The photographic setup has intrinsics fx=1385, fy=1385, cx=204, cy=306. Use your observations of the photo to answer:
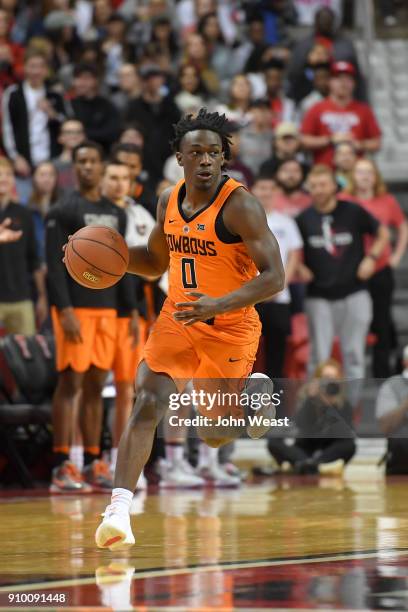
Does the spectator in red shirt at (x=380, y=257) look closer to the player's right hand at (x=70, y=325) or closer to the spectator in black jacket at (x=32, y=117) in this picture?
the spectator in black jacket at (x=32, y=117)

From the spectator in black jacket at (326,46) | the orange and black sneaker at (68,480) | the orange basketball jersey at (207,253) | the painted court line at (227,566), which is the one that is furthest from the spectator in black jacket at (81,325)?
the spectator in black jacket at (326,46)

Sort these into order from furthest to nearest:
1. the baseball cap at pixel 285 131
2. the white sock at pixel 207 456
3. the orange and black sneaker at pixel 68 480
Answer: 1. the baseball cap at pixel 285 131
2. the white sock at pixel 207 456
3. the orange and black sneaker at pixel 68 480

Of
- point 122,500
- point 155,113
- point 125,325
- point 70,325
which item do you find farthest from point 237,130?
point 122,500

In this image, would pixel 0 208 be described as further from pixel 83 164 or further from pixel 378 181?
pixel 378 181

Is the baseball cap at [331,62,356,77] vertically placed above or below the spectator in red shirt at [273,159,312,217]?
above

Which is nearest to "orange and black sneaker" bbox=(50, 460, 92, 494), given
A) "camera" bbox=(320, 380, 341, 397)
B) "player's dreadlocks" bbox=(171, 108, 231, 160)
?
"camera" bbox=(320, 380, 341, 397)

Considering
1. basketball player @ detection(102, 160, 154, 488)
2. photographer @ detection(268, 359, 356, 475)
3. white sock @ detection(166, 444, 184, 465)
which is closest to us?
photographer @ detection(268, 359, 356, 475)

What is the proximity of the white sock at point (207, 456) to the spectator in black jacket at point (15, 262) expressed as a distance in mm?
1632

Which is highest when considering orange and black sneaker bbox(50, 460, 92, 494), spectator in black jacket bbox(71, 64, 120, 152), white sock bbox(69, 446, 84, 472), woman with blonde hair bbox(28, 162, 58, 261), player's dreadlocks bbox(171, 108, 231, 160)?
spectator in black jacket bbox(71, 64, 120, 152)

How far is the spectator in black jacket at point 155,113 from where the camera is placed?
43.8ft

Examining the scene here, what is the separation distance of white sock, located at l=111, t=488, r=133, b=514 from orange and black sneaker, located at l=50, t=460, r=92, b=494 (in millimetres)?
3418

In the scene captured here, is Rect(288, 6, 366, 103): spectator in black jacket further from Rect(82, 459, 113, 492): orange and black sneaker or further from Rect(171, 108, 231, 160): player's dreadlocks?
Rect(171, 108, 231, 160): player's dreadlocks

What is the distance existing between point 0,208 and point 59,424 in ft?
6.21

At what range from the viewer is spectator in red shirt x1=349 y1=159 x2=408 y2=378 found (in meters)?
12.5
